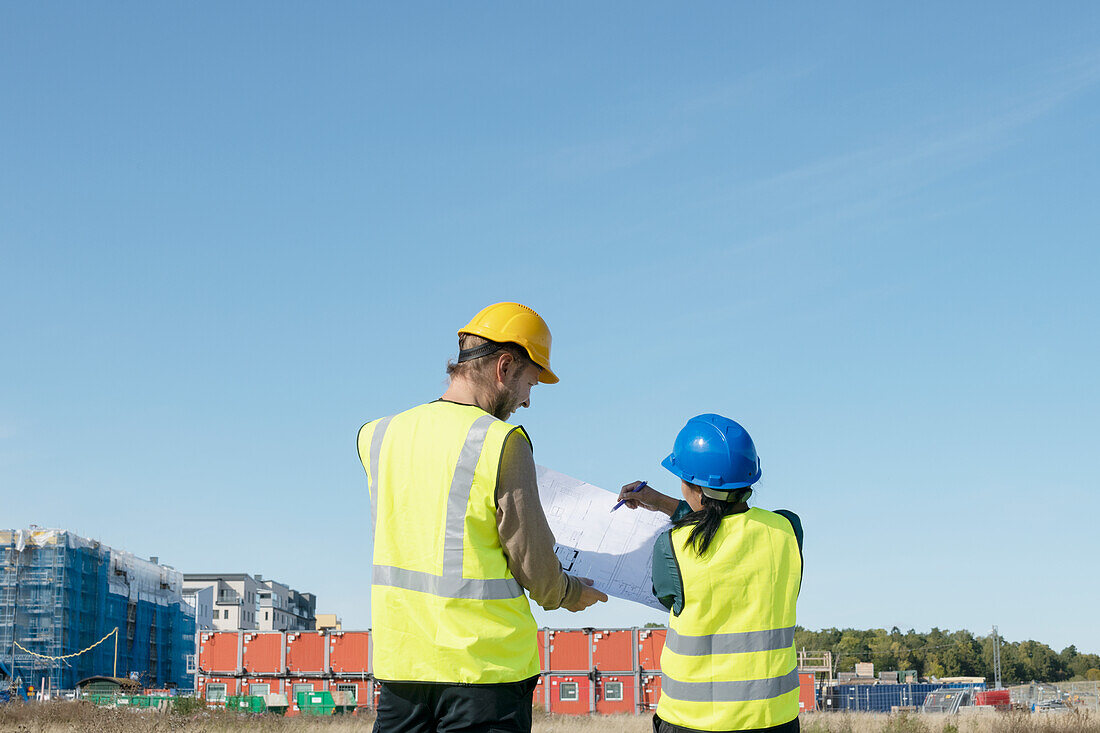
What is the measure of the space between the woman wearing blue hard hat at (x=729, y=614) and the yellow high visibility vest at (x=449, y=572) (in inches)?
24.6

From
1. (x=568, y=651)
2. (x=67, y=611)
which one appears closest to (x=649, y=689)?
(x=568, y=651)

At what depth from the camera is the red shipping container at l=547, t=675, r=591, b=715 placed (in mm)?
43344

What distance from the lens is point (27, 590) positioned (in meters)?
64.4

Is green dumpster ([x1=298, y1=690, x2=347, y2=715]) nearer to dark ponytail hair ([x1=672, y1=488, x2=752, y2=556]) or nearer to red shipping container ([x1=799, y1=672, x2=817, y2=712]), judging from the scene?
red shipping container ([x1=799, y1=672, x2=817, y2=712])

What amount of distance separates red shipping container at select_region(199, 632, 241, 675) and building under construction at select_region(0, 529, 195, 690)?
18069 millimetres

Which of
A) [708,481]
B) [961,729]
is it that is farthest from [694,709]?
[961,729]

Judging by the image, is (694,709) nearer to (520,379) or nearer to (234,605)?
Result: (520,379)

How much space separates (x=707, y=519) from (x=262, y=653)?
152 ft

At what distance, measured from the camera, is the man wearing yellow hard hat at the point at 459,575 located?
8.16 ft

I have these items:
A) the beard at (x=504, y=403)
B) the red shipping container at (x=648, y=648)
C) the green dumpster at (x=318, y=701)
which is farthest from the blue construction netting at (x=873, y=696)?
the beard at (x=504, y=403)

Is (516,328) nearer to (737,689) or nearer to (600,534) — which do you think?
(600,534)

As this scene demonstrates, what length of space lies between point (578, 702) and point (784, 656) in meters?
42.8

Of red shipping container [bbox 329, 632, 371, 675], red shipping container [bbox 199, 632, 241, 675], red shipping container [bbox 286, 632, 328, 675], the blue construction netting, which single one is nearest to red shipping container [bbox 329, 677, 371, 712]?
red shipping container [bbox 329, 632, 371, 675]

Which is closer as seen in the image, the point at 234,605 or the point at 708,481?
the point at 708,481
